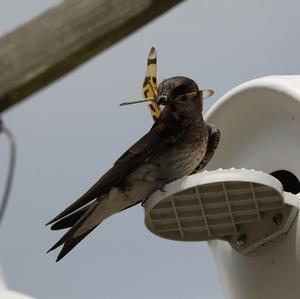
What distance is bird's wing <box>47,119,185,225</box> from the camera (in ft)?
14.1

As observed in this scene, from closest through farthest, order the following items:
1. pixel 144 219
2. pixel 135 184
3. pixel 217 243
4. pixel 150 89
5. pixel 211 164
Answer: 1. pixel 144 219
2. pixel 150 89
3. pixel 217 243
4. pixel 211 164
5. pixel 135 184

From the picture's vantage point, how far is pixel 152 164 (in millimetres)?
4328

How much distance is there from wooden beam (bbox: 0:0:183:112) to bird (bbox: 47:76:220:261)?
2693 millimetres

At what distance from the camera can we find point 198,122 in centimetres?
443

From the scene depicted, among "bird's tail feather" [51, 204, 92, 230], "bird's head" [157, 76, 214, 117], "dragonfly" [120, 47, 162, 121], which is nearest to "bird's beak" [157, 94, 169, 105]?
"bird's head" [157, 76, 214, 117]

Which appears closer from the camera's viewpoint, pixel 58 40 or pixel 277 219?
pixel 58 40

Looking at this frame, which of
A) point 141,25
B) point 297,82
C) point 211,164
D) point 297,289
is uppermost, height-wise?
point 141,25

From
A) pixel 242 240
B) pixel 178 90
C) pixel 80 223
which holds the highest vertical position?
pixel 178 90

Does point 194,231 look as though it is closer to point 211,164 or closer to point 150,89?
point 150,89

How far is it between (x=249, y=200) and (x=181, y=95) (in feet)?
4.75

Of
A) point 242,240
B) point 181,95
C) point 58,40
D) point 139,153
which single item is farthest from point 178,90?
point 58,40

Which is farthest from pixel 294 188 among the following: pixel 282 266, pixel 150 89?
pixel 150 89

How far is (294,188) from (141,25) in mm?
2379

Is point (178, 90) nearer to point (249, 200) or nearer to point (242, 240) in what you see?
point (242, 240)
